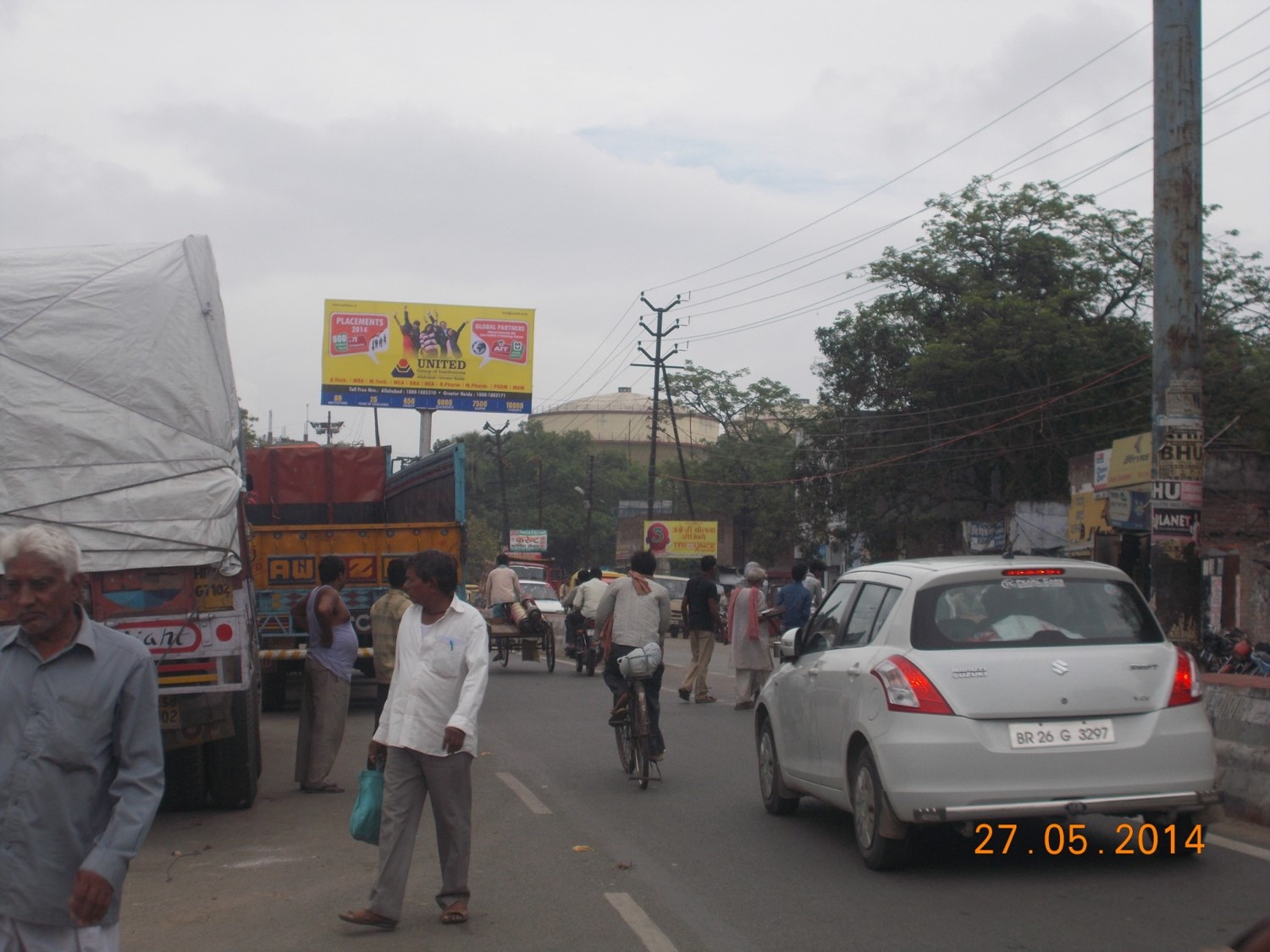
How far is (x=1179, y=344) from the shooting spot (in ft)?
34.5

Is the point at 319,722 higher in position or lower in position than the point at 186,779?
higher

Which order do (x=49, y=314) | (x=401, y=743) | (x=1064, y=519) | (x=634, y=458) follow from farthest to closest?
(x=634, y=458) → (x=1064, y=519) → (x=49, y=314) → (x=401, y=743)

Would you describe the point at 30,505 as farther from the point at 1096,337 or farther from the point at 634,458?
the point at 634,458

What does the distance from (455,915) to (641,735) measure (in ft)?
13.7

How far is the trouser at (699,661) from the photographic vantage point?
17031 millimetres

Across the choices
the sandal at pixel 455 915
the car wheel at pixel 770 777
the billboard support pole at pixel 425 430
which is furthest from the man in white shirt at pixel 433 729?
the billboard support pole at pixel 425 430

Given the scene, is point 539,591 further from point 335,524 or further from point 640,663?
point 640,663

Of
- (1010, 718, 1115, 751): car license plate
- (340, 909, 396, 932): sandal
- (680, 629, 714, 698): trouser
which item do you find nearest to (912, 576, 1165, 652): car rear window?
(1010, 718, 1115, 751): car license plate

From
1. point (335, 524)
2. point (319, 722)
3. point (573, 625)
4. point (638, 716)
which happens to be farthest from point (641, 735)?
point (573, 625)

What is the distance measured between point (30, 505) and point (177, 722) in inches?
60.8

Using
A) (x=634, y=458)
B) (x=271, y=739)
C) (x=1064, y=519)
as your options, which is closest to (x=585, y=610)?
(x=271, y=739)

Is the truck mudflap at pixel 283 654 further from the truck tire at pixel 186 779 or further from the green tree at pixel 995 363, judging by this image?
the green tree at pixel 995 363

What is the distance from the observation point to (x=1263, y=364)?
32438 mm

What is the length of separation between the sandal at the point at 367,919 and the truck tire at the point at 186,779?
3.76m
